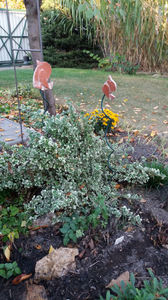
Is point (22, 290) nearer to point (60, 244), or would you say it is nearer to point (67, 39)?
point (60, 244)

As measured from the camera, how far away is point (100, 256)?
5.01ft

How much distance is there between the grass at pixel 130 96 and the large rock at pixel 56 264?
242 centimetres

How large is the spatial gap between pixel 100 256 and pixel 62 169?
0.63 m

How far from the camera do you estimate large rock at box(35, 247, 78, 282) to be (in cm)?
140

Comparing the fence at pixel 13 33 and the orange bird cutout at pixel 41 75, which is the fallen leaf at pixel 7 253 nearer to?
the orange bird cutout at pixel 41 75

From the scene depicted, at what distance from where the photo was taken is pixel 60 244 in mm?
1600

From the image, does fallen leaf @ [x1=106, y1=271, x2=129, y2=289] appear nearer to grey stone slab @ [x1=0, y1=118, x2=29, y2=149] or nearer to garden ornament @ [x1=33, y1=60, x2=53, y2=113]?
garden ornament @ [x1=33, y1=60, x2=53, y2=113]

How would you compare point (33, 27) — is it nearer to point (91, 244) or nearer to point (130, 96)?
point (91, 244)

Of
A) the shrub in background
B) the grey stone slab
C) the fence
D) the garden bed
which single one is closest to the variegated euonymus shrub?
the garden bed

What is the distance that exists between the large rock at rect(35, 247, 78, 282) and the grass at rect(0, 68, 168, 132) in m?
2.42

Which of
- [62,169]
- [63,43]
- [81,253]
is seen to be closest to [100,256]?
[81,253]

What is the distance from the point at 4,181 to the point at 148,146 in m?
1.75

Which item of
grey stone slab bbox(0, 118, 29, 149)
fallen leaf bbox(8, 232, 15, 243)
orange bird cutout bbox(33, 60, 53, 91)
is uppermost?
orange bird cutout bbox(33, 60, 53, 91)

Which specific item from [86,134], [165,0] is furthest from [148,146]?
[165,0]
